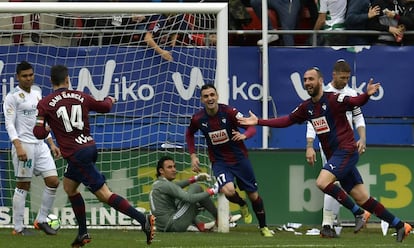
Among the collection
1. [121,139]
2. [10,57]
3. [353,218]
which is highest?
[10,57]

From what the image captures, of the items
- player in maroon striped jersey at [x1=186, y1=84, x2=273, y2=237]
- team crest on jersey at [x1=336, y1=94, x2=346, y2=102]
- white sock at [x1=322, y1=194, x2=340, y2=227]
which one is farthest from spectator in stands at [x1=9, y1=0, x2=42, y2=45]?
team crest on jersey at [x1=336, y1=94, x2=346, y2=102]

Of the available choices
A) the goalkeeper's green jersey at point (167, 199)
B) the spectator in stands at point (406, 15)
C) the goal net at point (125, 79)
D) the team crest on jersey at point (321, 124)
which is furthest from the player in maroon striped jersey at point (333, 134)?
the spectator in stands at point (406, 15)

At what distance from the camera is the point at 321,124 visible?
15164 mm

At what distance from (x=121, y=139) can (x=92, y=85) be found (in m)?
0.91

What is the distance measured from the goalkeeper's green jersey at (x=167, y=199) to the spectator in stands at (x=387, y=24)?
395 cm

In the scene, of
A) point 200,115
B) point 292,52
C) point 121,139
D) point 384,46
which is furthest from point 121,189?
point 384,46

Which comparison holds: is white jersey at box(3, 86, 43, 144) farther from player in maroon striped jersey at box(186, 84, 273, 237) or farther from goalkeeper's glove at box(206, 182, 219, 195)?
goalkeeper's glove at box(206, 182, 219, 195)

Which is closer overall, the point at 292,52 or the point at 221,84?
the point at 221,84

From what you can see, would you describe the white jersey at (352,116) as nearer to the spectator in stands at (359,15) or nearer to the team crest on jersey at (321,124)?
the team crest on jersey at (321,124)

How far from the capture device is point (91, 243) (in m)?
14.3

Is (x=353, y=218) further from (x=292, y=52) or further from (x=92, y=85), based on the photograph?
(x=92, y=85)

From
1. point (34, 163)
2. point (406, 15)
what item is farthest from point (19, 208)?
point (406, 15)

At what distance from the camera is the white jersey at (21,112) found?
16.1m

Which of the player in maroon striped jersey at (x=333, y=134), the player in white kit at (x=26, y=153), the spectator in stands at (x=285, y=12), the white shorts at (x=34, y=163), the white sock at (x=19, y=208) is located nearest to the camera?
the player in maroon striped jersey at (x=333, y=134)
